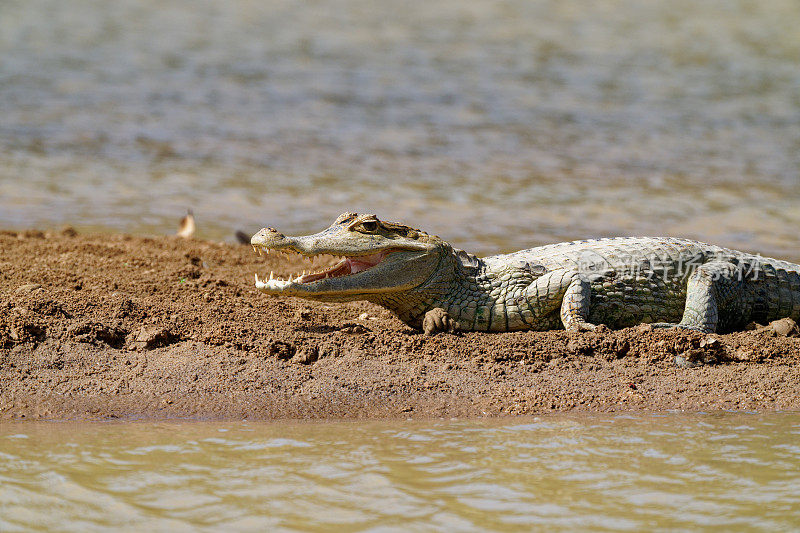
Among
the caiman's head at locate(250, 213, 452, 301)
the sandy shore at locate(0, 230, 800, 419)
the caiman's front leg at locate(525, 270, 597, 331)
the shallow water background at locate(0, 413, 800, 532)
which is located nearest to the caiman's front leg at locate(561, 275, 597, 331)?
the caiman's front leg at locate(525, 270, 597, 331)

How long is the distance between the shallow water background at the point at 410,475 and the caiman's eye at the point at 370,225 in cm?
131

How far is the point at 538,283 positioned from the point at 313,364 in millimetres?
1379

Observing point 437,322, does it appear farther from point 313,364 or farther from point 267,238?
point 267,238

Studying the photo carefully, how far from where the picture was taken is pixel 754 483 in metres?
3.44

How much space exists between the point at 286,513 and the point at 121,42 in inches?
659

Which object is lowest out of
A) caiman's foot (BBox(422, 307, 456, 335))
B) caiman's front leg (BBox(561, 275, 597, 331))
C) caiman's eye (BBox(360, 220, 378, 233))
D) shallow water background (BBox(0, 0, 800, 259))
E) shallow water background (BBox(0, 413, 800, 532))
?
shallow water background (BBox(0, 413, 800, 532))

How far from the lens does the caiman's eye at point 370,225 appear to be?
499cm

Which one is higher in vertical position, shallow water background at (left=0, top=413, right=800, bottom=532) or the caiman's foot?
the caiman's foot

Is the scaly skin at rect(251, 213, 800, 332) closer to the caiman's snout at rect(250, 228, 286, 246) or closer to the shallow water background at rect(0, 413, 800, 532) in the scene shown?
the caiman's snout at rect(250, 228, 286, 246)

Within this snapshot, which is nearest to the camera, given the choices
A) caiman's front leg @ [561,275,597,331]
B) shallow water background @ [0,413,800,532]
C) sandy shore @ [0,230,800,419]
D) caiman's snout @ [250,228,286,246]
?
shallow water background @ [0,413,800,532]

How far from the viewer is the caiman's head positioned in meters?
4.77

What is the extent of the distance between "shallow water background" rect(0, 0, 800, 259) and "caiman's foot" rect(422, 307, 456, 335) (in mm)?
2540

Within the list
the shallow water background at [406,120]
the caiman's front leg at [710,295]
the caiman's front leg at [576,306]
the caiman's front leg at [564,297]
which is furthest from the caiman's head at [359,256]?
the shallow water background at [406,120]

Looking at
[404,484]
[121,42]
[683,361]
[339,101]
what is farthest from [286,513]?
[121,42]
